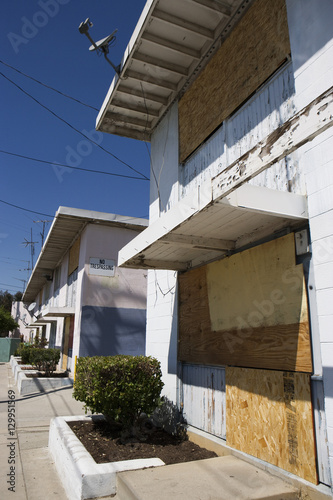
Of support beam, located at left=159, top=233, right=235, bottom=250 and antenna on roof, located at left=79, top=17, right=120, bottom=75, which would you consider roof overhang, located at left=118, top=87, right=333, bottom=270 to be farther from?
antenna on roof, located at left=79, top=17, right=120, bottom=75

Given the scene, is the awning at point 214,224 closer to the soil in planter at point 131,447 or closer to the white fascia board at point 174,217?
the white fascia board at point 174,217

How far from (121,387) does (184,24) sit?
6067mm

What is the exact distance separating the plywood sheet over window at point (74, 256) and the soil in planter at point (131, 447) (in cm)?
1098

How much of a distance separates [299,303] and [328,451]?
145 cm

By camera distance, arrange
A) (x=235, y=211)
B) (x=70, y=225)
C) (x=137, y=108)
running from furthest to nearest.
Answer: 1. (x=70, y=225)
2. (x=137, y=108)
3. (x=235, y=211)

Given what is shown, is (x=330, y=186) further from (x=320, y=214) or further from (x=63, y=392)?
(x=63, y=392)

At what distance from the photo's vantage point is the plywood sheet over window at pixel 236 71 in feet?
17.0

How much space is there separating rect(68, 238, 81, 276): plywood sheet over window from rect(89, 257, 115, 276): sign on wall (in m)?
1.58

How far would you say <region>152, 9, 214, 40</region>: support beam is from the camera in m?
6.42

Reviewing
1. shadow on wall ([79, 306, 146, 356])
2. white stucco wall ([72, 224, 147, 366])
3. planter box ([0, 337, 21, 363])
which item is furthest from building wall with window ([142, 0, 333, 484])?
planter box ([0, 337, 21, 363])

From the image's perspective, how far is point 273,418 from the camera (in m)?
4.36

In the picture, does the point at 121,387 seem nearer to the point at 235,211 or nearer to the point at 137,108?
the point at 235,211

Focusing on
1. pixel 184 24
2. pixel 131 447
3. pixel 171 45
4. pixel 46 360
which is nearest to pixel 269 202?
pixel 131 447

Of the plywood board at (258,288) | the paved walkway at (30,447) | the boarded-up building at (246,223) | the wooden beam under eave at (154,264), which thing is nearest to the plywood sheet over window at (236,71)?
the boarded-up building at (246,223)
